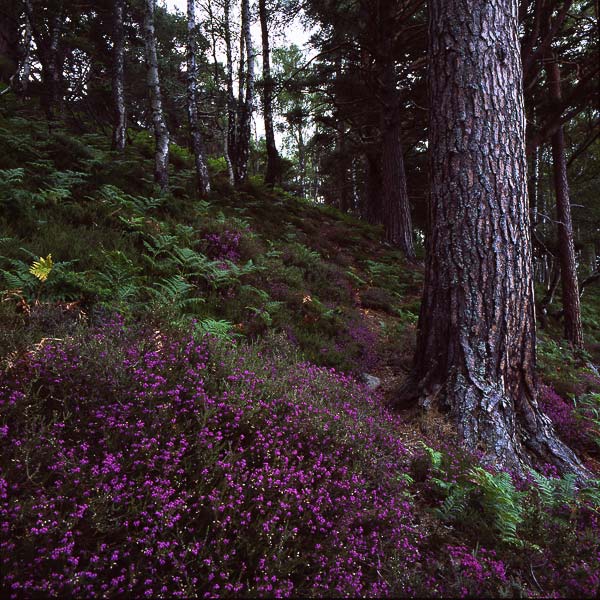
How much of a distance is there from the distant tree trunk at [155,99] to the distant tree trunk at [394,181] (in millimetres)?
6832

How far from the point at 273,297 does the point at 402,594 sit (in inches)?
190

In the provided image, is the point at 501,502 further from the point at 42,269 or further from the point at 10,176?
the point at 10,176

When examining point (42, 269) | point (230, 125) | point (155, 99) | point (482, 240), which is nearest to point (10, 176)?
point (42, 269)

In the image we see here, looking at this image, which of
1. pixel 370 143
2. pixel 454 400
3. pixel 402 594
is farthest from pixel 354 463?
pixel 370 143

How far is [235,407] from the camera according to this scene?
2.72 m

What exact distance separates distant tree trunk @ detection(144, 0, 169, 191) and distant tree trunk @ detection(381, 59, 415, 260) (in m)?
6.83

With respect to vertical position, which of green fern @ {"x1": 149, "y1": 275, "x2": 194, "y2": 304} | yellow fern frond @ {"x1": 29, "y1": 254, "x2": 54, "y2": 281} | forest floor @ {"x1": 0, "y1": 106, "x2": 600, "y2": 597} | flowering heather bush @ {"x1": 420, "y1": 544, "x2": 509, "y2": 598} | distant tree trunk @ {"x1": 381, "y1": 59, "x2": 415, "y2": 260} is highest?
distant tree trunk @ {"x1": 381, "y1": 59, "x2": 415, "y2": 260}

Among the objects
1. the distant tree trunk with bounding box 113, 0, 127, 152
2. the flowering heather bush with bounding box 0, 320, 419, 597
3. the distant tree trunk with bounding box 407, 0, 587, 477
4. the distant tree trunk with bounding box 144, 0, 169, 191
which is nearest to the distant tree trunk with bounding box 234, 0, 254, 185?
the distant tree trunk with bounding box 113, 0, 127, 152

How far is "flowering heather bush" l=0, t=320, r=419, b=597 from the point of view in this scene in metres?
1.78

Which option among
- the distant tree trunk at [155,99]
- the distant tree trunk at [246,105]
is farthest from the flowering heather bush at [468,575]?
the distant tree trunk at [246,105]

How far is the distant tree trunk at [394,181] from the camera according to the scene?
1248 cm

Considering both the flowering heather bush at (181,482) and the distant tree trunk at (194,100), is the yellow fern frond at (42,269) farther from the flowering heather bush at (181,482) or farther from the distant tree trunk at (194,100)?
the distant tree trunk at (194,100)

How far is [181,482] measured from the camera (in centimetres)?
221

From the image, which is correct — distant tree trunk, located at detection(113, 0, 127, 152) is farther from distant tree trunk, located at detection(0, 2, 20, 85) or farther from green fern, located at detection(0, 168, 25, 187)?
green fern, located at detection(0, 168, 25, 187)
